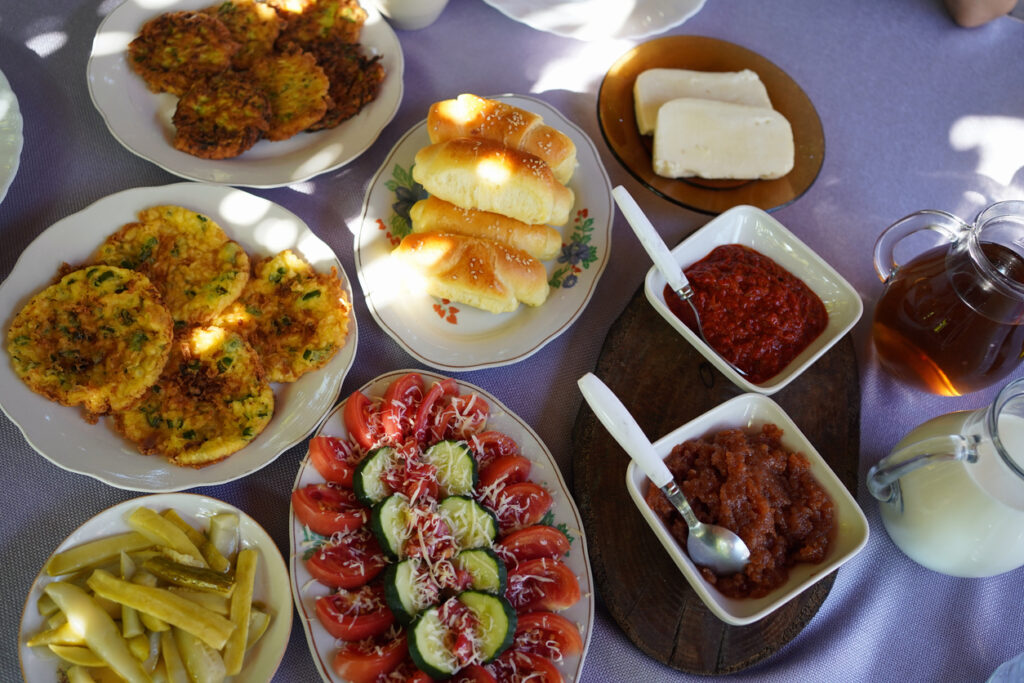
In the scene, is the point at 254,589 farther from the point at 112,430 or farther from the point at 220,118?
the point at 220,118

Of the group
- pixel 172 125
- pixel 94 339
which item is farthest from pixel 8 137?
pixel 94 339

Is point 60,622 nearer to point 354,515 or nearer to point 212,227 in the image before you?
point 354,515

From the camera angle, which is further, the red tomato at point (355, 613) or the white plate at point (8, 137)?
the white plate at point (8, 137)

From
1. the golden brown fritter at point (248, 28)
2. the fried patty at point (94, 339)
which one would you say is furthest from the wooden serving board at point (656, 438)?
the golden brown fritter at point (248, 28)

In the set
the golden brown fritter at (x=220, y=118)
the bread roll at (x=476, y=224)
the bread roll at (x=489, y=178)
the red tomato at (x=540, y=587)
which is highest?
the golden brown fritter at (x=220, y=118)

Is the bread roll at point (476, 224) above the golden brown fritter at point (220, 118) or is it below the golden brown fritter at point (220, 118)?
below

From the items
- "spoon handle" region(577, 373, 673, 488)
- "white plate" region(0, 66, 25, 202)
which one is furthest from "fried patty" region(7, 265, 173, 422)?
"spoon handle" region(577, 373, 673, 488)

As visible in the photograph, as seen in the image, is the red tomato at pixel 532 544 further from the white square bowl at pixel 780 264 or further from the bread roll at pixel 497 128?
the bread roll at pixel 497 128
